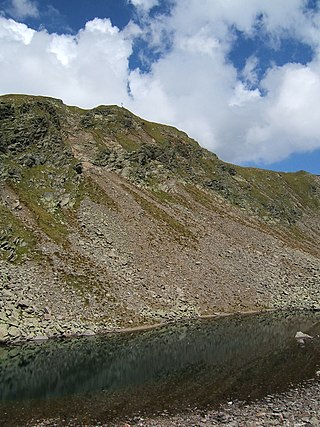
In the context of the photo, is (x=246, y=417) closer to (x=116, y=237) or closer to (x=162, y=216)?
(x=116, y=237)

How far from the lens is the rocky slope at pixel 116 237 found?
216ft

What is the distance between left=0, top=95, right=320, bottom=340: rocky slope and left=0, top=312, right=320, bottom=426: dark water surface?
8149 mm

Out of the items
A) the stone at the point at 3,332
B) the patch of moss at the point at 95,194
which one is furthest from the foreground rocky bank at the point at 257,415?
the patch of moss at the point at 95,194

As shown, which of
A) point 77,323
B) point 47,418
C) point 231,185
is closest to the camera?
point 47,418

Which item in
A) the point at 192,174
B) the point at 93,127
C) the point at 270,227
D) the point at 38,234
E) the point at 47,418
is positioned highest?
the point at 93,127

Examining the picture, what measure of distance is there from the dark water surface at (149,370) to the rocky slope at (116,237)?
8149 millimetres

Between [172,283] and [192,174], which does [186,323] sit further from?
[192,174]

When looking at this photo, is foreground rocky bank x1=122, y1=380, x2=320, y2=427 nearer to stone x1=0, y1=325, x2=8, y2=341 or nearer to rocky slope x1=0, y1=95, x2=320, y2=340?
stone x1=0, y1=325, x2=8, y2=341

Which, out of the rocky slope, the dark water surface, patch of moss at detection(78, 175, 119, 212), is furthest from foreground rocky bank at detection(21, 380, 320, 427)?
patch of moss at detection(78, 175, 119, 212)

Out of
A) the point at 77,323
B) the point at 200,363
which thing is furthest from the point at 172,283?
the point at 200,363

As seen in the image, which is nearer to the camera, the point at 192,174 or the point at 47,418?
the point at 47,418

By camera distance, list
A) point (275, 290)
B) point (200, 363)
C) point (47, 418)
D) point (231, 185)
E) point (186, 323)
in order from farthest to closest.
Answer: point (231, 185) → point (275, 290) → point (186, 323) → point (200, 363) → point (47, 418)

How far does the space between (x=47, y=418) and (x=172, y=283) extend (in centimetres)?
5127

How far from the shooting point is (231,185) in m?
164
